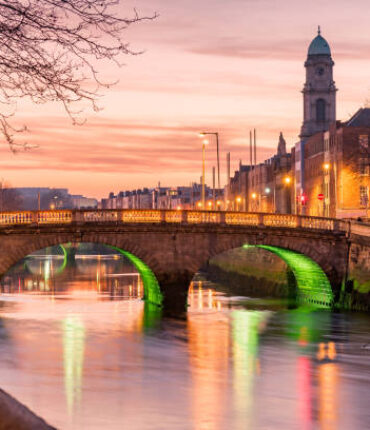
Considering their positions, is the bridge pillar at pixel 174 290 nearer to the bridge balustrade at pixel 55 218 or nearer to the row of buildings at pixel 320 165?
the bridge balustrade at pixel 55 218

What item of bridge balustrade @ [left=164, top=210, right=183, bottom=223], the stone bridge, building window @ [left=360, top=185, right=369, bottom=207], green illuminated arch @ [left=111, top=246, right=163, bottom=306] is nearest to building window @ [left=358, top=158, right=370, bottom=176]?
building window @ [left=360, top=185, right=369, bottom=207]

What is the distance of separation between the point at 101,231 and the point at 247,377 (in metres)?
20.9

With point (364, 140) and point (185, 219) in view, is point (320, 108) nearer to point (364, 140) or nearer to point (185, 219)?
point (364, 140)

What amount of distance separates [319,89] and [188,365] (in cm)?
10006

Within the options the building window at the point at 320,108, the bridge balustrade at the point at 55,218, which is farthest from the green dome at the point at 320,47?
the bridge balustrade at the point at 55,218

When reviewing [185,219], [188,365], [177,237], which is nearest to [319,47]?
[185,219]

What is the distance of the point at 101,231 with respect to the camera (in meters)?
51.2

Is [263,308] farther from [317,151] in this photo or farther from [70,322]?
[317,151]

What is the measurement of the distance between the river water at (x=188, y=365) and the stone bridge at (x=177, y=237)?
103 inches

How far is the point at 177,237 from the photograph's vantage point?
173 feet

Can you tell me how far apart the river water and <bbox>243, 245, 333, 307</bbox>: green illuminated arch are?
75.1 inches

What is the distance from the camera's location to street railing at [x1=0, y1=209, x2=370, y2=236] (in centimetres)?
5047

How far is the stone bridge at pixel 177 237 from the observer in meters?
49.7

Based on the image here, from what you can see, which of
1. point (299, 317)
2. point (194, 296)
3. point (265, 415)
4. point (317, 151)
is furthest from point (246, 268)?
point (265, 415)
